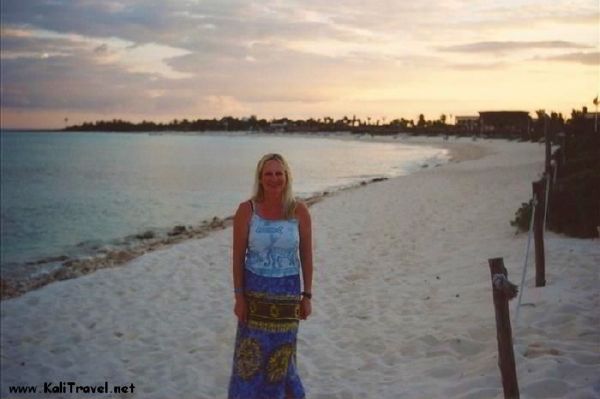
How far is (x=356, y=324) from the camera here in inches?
279

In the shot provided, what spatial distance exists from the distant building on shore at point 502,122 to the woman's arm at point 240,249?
10877 centimetres

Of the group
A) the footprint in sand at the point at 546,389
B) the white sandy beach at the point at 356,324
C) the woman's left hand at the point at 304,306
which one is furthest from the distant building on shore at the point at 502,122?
the woman's left hand at the point at 304,306

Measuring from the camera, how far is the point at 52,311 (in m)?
8.63

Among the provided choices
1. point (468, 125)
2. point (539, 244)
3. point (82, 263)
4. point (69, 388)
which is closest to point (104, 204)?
point (82, 263)

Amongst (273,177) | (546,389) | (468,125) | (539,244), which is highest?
(468,125)

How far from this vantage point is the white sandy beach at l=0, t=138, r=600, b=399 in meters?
5.24

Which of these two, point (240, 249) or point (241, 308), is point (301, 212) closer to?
point (240, 249)

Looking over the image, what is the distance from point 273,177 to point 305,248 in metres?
0.60

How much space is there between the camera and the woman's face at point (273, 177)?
391 cm

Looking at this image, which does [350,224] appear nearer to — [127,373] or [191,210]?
[127,373]

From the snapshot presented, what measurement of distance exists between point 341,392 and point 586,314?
298 centimetres

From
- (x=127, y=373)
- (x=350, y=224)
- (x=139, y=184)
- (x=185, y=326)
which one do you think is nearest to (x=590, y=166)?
(x=350, y=224)

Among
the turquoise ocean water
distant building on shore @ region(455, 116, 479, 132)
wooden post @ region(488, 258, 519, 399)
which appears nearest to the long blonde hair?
wooden post @ region(488, 258, 519, 399)

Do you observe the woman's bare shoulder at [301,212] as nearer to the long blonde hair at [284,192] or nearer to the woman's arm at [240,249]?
the long blonde hair at [284,192]
